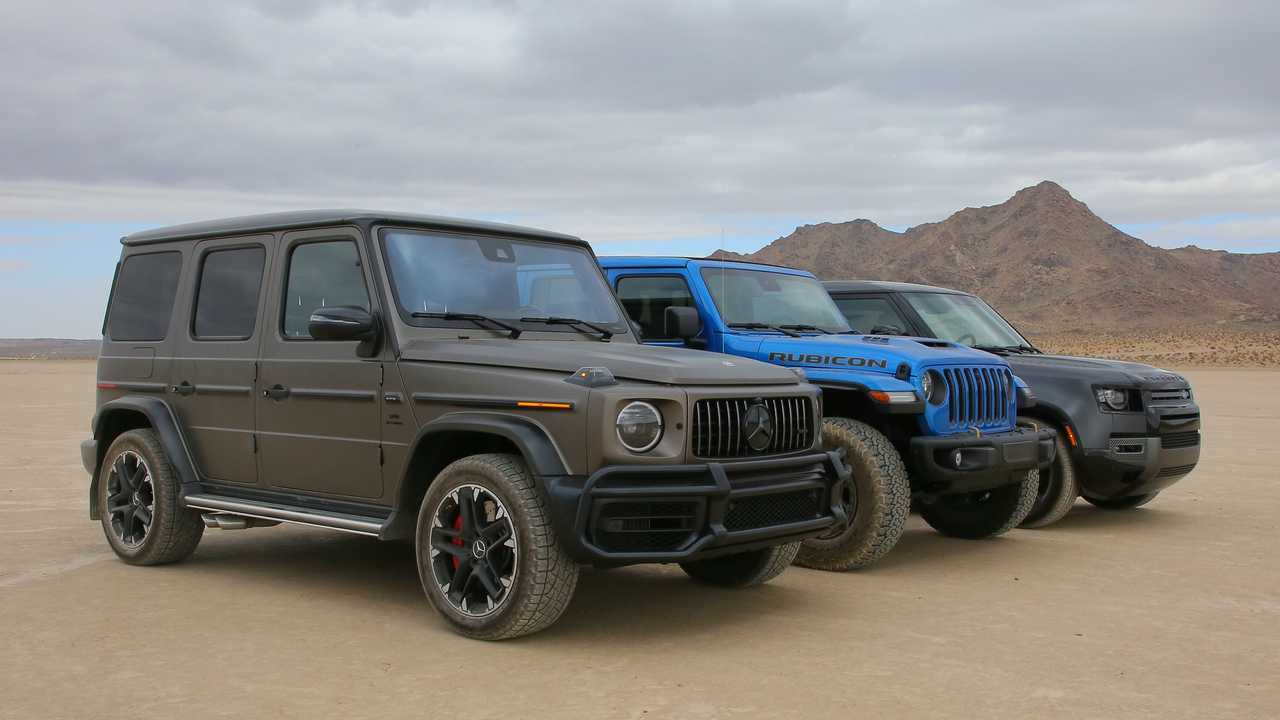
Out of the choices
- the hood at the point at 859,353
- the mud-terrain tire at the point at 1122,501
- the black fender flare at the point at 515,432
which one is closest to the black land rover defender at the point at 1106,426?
the mud-terrain tire at the point at 1122,501

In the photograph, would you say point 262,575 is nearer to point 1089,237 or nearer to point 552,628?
point 552,628

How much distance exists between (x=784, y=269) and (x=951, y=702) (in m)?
5.27

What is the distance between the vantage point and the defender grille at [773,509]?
5953 millimetres

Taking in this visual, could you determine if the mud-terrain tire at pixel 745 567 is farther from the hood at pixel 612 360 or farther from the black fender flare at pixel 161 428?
the black fender flare at pixel 161 428

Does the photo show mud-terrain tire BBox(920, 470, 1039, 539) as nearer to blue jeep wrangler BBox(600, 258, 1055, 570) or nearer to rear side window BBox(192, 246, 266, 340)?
blue jeep wrangler BBox(600, 258, 1055, 570)

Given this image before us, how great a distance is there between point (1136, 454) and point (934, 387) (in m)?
2.68

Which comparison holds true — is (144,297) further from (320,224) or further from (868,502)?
(868,502)

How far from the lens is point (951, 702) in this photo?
5125mm

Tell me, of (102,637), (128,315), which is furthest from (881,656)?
(128,315)

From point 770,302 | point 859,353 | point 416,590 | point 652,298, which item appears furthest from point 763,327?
point 416,590

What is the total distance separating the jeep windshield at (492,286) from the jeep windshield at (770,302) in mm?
1737

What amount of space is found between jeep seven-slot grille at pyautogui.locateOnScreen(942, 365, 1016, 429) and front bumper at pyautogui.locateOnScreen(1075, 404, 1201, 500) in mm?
1488

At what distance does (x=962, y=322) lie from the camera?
11.1m

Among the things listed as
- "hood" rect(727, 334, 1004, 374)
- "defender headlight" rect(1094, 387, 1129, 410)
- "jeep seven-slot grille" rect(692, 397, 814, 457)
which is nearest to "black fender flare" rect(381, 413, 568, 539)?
"jeep seven-slot grille" rect(692, 397, 814, 457)
